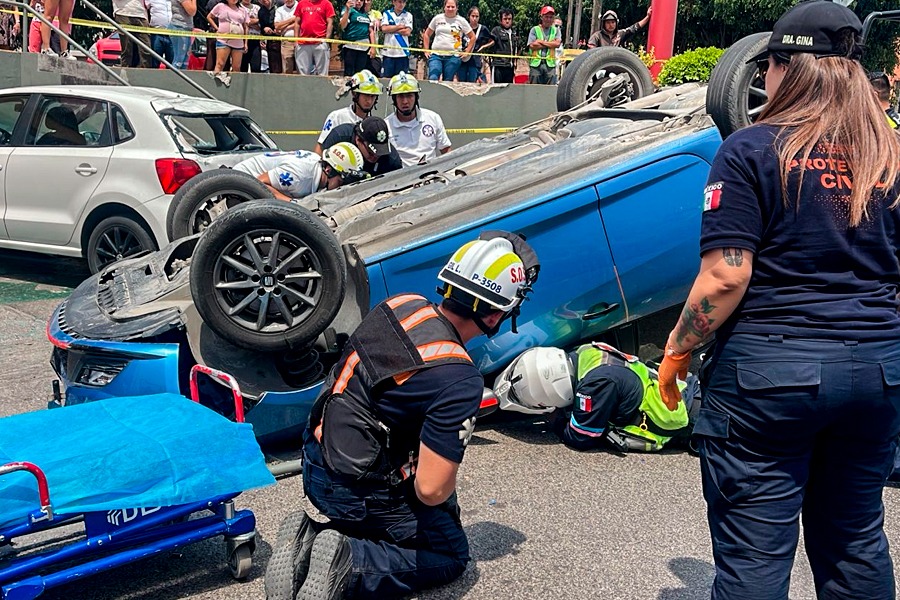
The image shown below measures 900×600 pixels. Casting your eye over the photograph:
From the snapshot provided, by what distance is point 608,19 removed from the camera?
1235cm

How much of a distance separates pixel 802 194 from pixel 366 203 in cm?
328

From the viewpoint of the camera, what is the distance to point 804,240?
2.37 meters

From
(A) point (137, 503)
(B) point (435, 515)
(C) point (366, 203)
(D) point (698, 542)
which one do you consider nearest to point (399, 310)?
(B) point (435, 515)

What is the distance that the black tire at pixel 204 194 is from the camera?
5.64m

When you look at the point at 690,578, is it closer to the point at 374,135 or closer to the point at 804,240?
the point at 804,240

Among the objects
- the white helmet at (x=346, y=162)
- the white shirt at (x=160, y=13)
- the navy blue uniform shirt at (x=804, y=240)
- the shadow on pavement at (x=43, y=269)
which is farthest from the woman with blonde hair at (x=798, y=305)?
the white shirt at (x=160, y=13)

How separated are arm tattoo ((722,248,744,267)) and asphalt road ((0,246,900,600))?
1.52 meters

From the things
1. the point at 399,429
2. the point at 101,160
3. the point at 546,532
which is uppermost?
the point at 101,160

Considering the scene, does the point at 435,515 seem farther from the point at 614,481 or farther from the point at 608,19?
the point at 608,19

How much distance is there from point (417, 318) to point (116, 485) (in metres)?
1.12

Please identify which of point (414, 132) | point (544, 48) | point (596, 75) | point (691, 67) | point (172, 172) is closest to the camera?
point (596, 75)

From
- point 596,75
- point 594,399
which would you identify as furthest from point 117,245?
point 594,399

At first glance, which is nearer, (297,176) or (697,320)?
(697,320)

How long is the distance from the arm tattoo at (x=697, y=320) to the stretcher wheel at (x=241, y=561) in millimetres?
1796
